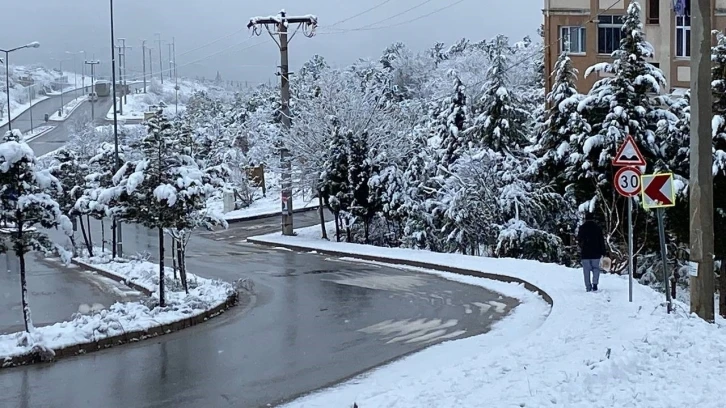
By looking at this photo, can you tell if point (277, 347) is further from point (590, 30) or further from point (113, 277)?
point (590, 30)

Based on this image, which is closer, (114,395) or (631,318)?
(114,395)

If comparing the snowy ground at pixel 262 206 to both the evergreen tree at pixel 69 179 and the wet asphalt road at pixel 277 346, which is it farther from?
the wet asphalt road at pixel 277 346

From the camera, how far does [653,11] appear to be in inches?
1535

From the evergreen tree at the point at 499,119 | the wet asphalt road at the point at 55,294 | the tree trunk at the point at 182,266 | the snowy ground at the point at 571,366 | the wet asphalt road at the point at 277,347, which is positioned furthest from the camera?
the evergreen tree at the point at 499,119

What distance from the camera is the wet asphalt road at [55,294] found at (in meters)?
20.5

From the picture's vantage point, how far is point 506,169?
3238 cm

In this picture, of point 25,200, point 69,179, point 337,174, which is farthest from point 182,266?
point 337,174

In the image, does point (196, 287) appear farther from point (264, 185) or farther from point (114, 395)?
point (264, 185)

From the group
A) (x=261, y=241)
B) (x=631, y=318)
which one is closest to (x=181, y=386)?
(x=631, y=318)

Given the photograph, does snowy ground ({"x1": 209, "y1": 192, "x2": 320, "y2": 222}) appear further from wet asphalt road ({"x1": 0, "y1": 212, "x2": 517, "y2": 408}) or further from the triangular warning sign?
the triangular warning sign

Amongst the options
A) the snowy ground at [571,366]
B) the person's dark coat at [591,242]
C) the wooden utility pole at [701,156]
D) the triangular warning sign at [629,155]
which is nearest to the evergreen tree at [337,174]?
the person's dark coat at [591,242]

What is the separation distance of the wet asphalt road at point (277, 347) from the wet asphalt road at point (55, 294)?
4248mm

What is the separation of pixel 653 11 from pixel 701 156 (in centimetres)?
2714

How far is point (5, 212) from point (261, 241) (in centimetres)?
2539
